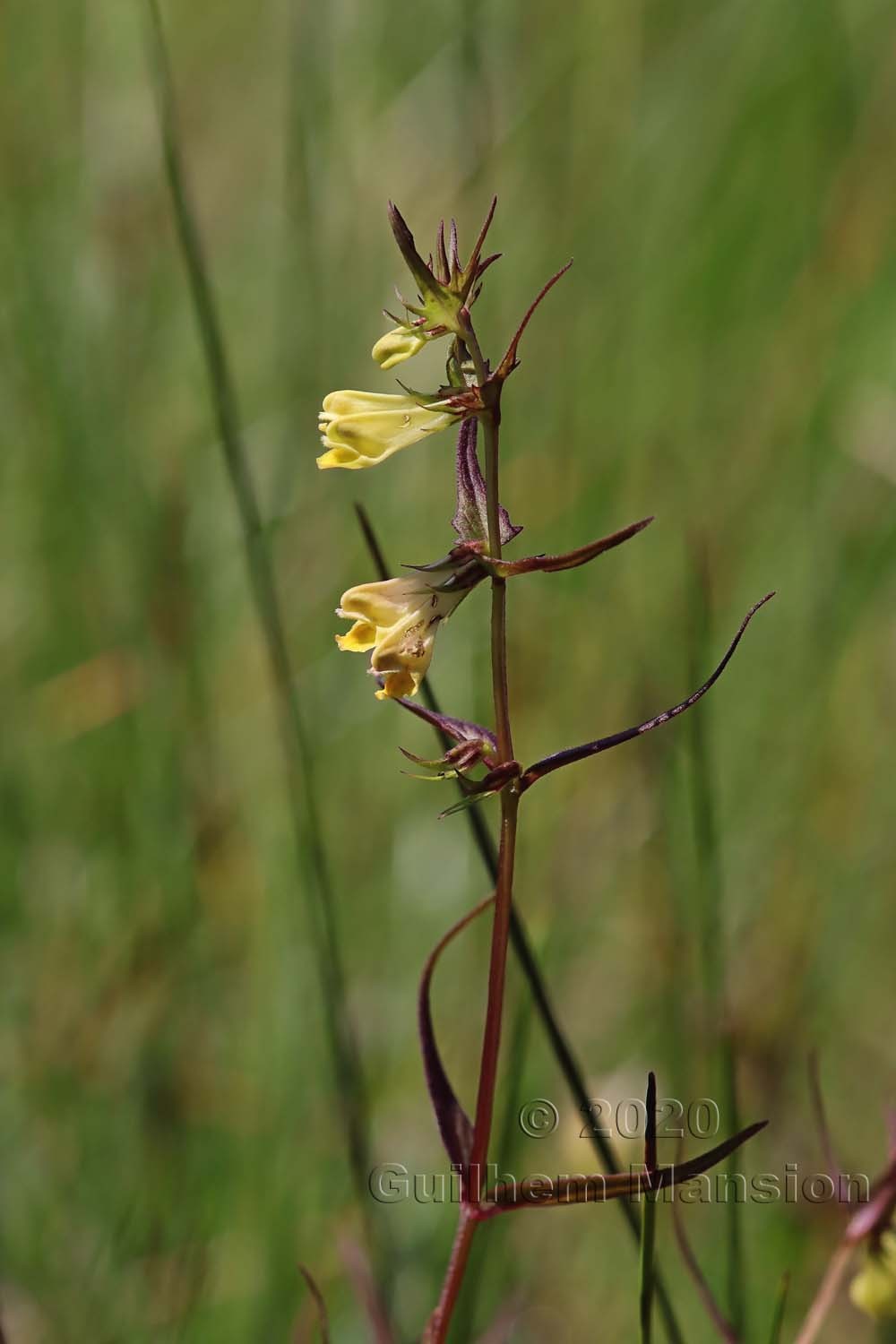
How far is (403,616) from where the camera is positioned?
38.0 inches

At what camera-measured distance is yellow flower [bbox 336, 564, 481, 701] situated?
3.11 ft

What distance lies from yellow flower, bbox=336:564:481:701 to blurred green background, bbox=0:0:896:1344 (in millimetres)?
594

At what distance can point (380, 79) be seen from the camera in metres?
3.83

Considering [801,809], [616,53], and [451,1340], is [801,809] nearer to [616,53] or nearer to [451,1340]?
[451,1340]

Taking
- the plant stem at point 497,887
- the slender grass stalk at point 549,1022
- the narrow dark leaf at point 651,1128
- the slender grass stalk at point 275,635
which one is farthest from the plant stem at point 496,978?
the slender grass stalk at point 275,635

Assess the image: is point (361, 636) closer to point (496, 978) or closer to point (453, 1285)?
point (496, 978)

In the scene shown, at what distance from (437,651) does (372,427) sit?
2060 millimetres

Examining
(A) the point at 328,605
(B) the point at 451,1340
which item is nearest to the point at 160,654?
(A) the point at 328,605

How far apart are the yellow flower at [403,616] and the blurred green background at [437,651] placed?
594 millimetres

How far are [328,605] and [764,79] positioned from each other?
6.71 feet

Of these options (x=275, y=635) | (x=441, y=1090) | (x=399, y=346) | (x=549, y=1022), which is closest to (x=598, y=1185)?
(x=441, y=1090)

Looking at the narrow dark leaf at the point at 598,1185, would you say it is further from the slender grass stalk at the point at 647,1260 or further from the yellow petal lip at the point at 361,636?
the yellow petal lip at the point at 361,636

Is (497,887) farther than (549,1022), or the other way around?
(549,1022)

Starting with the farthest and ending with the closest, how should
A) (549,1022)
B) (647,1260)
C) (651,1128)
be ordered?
(549,1022)
(647,1260)
(651,1128)
